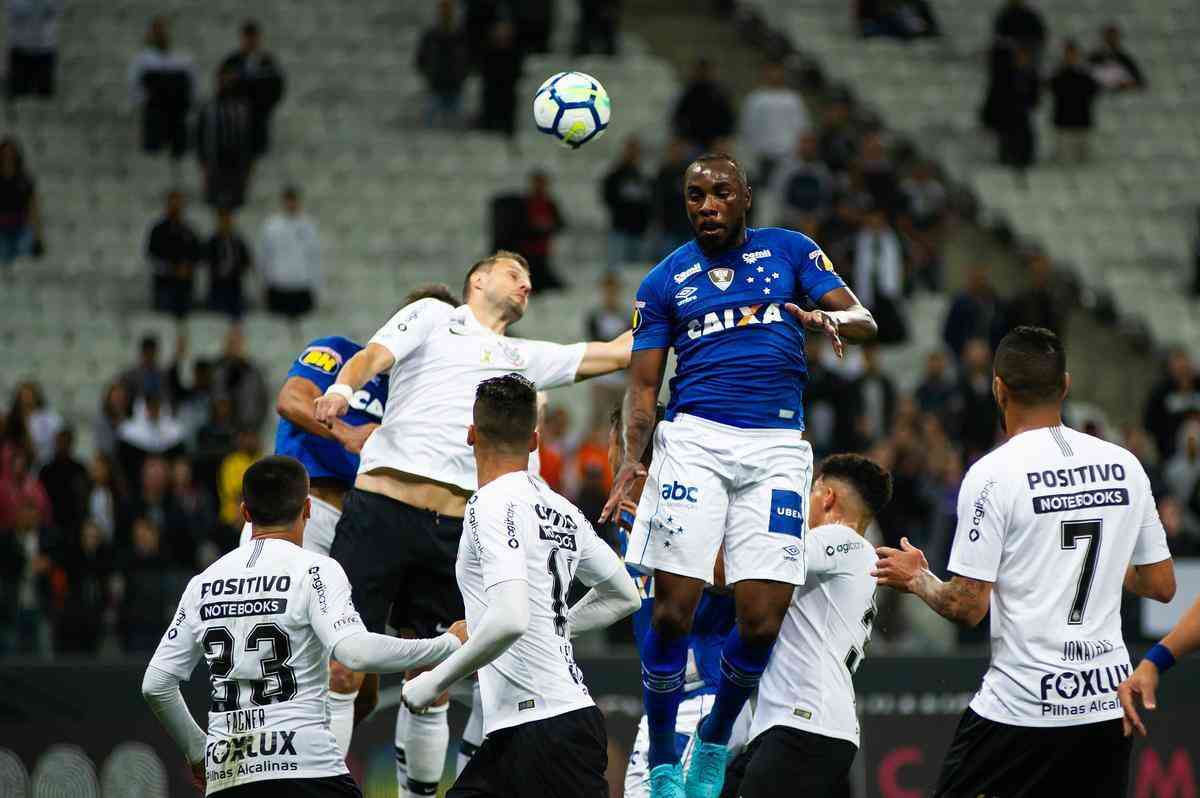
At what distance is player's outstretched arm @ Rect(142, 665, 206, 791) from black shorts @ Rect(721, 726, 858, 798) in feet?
8.42

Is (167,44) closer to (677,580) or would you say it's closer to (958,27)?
(958,27)

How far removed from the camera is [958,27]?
91.9ft

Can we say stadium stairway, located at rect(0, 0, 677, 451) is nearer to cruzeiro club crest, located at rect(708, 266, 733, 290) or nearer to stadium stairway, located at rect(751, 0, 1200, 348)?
stadium stairway, located at rect(751, 0, 1200, 348)

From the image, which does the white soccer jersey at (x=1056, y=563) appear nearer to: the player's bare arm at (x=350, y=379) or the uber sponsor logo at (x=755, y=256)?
the uber sponsor logo at (x=755, y=256)

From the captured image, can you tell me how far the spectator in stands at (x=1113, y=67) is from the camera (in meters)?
26.1

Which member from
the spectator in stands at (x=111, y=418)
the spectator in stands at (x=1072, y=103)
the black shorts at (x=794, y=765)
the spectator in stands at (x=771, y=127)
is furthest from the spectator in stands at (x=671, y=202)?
the black shorts at (x=794, y=765)

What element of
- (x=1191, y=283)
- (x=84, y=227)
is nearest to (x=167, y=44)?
(x=84, y=227)

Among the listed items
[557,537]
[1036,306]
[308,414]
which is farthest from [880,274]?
[557,537]

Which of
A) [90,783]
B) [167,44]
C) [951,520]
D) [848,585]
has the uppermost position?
[167,44]

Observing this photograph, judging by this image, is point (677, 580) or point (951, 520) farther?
point (951, 520)

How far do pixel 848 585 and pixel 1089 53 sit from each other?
20.6m

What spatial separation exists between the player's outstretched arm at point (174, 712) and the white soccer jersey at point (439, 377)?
2285 mm

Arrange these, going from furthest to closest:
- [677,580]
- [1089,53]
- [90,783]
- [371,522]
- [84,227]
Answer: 1. [1089,53]
2. [84,227]
3. [90,783]
4. [371,522]
5. [677,580]

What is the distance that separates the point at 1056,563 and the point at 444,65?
18.2 m
